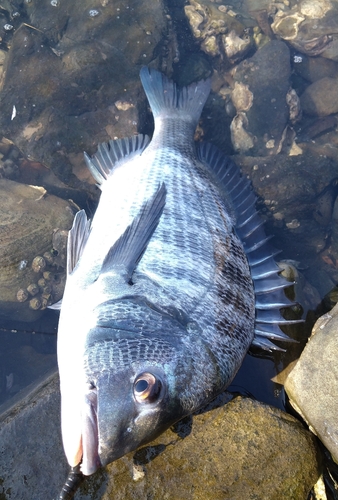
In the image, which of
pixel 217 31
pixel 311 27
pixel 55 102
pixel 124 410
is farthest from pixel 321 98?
pixel 124 410

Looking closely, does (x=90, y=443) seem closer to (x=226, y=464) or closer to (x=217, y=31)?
(x=226, y=464)

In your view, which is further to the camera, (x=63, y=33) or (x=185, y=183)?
(x=63, y=33)

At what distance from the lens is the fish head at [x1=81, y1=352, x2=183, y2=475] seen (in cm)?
156

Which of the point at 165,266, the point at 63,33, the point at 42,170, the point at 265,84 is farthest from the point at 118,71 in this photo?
the point at 165,266

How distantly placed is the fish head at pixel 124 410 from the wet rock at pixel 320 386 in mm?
1217

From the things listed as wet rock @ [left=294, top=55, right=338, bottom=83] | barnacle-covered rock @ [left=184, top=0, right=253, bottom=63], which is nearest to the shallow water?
barnacle-covered rock @ [left=184, top=0, right=253, bottom=63]

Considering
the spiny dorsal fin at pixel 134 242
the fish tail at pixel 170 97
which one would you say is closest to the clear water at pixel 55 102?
the fish tail at pixel 170 97

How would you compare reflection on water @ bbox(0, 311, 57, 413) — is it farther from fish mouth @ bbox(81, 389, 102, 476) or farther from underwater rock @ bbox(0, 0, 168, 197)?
fish mouth @ bbox(81, 389, 102, 476)

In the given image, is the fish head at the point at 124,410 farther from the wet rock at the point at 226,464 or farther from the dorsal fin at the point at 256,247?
the dorsal fin at the point at 256,247

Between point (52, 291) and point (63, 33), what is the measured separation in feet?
12.4

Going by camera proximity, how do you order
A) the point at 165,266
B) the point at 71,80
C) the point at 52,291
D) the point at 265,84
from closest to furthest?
the point at 165,266, the point at 52,291, the point at 71,80, the point at 265,84

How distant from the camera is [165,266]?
237cm

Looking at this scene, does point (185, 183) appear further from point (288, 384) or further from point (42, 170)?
point (42, 170)

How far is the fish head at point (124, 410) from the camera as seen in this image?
1.56m
